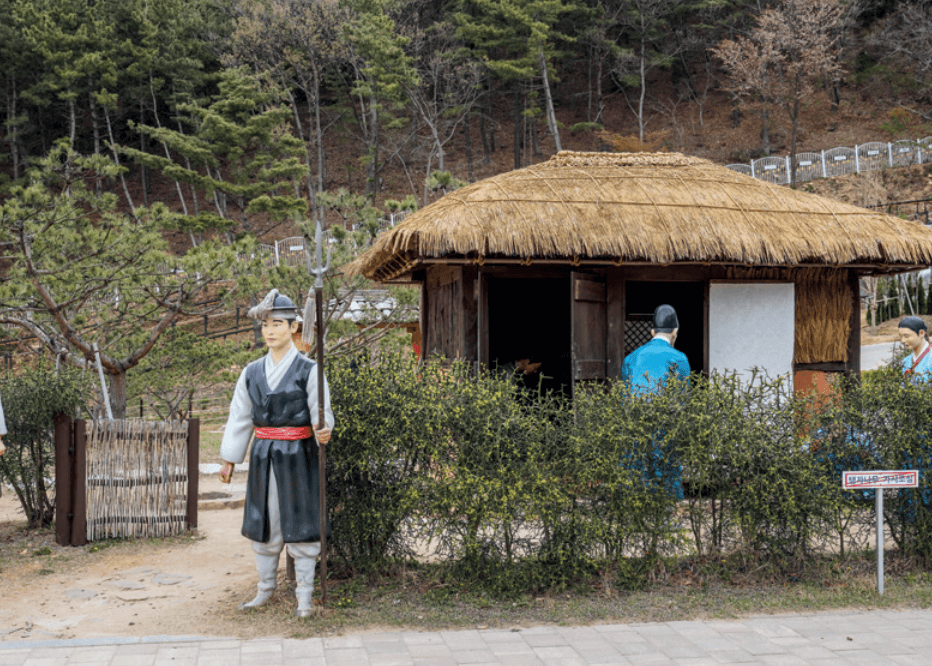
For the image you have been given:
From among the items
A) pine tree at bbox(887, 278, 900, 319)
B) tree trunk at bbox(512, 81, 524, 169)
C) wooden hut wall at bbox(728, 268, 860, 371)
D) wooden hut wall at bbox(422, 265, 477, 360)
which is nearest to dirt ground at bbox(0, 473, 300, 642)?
wooden hut wall at bbox(422, 265, 477, 360)

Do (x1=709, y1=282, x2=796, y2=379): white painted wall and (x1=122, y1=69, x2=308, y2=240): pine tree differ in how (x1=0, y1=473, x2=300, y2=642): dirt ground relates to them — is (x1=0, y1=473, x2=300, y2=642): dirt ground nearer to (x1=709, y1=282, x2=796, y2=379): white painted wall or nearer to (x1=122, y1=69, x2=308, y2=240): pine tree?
(x1=709, y1=282, x2=796, y2=379): white painted wall

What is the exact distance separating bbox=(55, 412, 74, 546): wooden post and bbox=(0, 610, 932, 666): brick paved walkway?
2.53 meters

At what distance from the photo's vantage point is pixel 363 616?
477 cm

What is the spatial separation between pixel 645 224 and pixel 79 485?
5676 mm

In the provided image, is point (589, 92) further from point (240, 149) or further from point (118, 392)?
point (118, 392)

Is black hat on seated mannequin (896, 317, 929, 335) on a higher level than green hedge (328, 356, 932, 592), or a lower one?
higher

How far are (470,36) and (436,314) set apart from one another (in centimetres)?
2758

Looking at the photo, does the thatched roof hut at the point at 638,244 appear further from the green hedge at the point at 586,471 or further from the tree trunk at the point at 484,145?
the tree trunk at the point at 484,145

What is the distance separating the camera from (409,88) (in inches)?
1232

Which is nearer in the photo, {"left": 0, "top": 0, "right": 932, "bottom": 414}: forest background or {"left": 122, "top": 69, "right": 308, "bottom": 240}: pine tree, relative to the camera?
{"left": 122, "top": 69, "right": 308, "bottom": 240}: pine tree

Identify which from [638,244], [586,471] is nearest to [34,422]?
[586,471]

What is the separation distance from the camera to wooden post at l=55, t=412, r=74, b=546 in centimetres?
661

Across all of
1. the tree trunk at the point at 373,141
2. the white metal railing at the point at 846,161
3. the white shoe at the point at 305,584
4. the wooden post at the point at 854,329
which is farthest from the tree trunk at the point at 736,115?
the white shoe at the point at 305,584

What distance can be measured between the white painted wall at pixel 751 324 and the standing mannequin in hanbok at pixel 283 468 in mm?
5218
